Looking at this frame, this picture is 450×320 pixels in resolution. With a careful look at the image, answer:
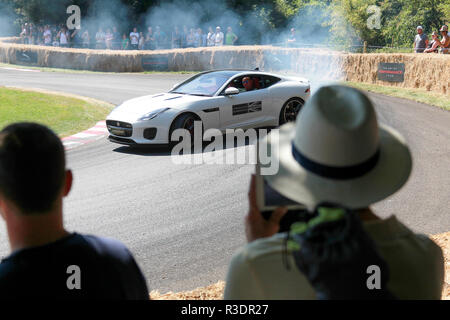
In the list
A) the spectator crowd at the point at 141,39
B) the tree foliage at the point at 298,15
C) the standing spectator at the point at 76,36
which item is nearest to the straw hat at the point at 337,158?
the spectator crowd at the point at 141,39

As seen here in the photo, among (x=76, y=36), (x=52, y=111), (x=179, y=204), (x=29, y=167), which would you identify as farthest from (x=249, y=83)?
(x=76, y=36)

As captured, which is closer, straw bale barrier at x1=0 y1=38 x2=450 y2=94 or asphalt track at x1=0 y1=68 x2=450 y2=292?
asphalt track at x1=0 y1=68 x2=450 y2=292

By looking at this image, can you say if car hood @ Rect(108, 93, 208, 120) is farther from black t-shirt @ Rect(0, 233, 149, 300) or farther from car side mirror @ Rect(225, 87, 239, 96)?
black t-shirt @ Rect(0, 233, 149, 300)

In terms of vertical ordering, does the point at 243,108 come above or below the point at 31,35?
below

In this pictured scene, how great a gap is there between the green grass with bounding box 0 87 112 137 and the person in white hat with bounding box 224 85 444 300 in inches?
466

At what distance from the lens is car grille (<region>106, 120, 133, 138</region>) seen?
10.2 meters

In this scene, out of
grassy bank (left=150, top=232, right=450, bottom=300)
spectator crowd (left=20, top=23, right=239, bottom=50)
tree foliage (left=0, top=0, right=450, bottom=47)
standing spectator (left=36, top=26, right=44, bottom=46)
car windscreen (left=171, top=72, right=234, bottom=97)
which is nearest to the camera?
grassy bank (left=150, top=232, right=450, bottom=300)

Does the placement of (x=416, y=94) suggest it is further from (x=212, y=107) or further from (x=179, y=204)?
(x=179, y=204)

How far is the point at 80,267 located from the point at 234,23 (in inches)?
1673

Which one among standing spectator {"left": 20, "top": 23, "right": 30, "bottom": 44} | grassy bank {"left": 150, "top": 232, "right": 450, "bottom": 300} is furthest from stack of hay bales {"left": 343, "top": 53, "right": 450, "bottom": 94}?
standing spectator {"left": 20, "top": 23, "right": 30, "bottom": 44}

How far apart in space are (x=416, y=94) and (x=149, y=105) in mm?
11445

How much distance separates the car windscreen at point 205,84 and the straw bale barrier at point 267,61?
387 inches

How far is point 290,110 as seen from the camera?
12148 mm

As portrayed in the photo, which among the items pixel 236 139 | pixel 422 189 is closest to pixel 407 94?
pixel 236 139
